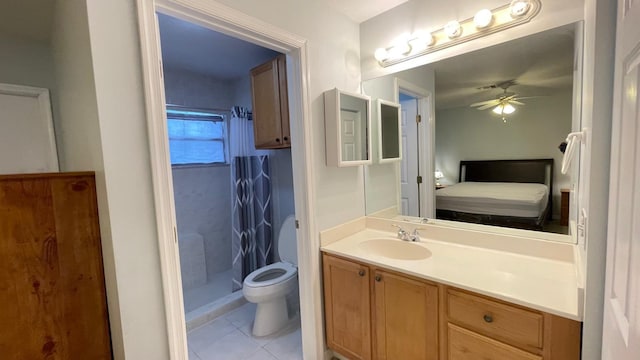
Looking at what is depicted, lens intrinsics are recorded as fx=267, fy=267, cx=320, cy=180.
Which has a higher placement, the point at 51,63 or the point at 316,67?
the point at 51,63

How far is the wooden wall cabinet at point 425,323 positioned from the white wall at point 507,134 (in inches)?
28.1

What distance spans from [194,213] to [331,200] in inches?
73.3

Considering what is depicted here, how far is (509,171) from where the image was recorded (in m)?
1.57

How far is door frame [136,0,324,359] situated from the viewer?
107 centimetres

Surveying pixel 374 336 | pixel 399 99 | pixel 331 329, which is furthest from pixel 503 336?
pixel 399 99

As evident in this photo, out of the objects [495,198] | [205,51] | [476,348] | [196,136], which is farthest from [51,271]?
[495,198]

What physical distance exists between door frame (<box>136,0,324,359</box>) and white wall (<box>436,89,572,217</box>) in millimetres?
929

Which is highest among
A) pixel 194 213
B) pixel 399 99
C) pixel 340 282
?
pixel 399 99

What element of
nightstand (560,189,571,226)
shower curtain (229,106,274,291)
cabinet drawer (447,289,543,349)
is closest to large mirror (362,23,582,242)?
nightstand (560,189,571,226)

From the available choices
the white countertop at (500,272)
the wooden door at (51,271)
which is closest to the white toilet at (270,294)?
the white countertop at (500,272)

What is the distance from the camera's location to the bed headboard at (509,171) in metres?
1.45

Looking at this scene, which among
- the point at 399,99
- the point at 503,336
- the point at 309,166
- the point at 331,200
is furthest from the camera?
the point at 399,99

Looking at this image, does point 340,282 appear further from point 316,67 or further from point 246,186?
point 246,186

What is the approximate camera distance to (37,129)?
1.74 metres
